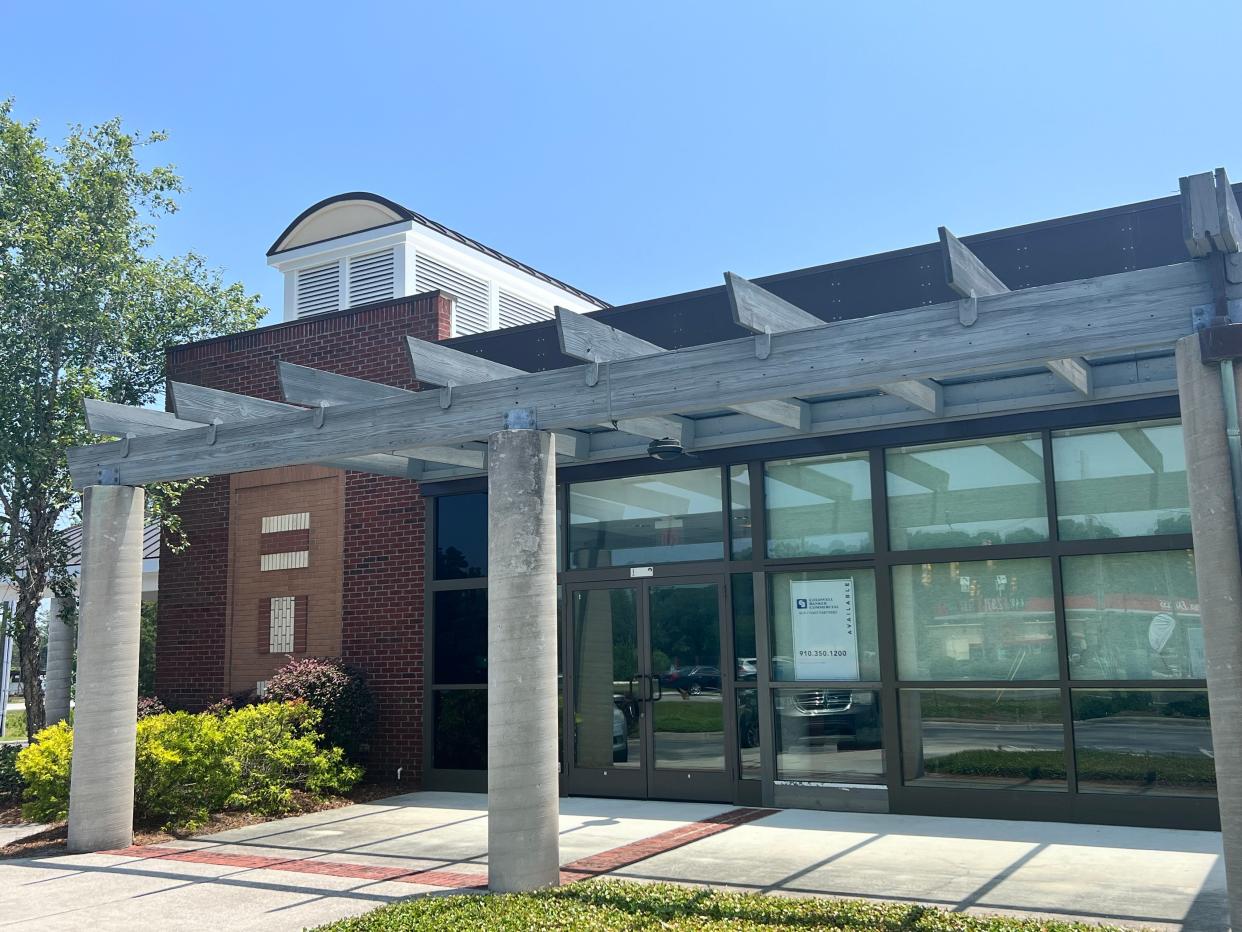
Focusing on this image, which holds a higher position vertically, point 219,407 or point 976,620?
point 219,407

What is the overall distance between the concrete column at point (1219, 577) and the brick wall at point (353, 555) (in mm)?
8697

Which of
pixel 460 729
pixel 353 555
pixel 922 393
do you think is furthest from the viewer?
pixel 353 555

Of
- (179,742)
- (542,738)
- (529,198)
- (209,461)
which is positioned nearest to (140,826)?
(179,742)

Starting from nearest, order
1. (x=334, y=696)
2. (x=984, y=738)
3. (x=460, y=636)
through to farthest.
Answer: (x=984, y=738)
(x=334, y=696)
(x=460, y=636)

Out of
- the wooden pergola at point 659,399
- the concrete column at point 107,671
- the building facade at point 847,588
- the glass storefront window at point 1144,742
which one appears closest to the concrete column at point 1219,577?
the wooden pergola at point 659,399

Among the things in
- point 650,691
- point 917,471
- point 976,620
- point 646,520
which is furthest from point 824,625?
point 646,520

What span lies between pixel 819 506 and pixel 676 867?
166 inches

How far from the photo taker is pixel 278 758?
1133cm

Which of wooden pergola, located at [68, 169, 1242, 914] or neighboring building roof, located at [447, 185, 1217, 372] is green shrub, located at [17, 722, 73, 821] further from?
neighboring building roof, located at [447, 185, 1217, 372]

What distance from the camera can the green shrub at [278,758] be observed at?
1104 cm

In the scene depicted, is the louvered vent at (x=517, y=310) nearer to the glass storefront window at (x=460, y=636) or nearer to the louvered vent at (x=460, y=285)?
the louvered vent at (x=460, y=285)

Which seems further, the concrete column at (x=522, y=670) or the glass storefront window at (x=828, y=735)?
the glass storefront window at (x=828, y=735)

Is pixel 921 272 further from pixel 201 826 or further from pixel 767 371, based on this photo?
pixel 201 826

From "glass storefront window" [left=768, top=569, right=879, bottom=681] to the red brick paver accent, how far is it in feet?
5.15
